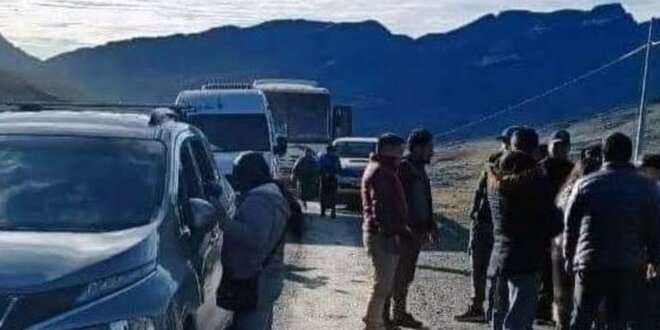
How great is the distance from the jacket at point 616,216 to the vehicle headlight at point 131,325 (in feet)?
12.3

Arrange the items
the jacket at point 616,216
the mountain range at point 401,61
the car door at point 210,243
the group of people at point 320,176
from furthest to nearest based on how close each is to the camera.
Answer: the mountain range at point 401,61, the group of people at point 320,176, the jacket at point 616,216, the car door at point 210,243

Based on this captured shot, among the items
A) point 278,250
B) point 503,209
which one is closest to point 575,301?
point 503,209

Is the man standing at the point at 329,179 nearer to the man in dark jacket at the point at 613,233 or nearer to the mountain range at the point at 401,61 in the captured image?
the man in dark jacket at the point at 613,233

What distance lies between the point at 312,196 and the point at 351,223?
367 cm

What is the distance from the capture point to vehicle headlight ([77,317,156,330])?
6.30 metres

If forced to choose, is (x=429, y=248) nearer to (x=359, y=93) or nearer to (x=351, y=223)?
(x=351, y=223)

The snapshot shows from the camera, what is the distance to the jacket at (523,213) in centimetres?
978

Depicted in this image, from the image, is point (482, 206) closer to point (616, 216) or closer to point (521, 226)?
point (521, 226)

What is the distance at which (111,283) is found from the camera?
6.52m

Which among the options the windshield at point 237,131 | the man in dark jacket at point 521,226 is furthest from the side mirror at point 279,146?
the man in dark jacket at point 521,226

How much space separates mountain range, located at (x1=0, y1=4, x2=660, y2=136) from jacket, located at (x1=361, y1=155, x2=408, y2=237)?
374ft

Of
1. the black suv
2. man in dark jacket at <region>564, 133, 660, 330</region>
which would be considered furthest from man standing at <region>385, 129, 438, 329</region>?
the black suv

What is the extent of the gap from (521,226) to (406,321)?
11.1 feet

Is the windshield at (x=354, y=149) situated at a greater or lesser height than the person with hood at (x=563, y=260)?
greater
